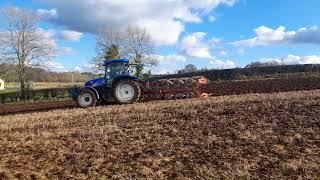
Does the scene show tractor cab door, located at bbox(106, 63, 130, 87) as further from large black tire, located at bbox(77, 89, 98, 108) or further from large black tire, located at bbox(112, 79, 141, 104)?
large black tire, located at bbox(77, 89, 98, 108)

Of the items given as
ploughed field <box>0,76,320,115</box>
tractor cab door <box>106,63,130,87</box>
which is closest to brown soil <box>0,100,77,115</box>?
ploughed field <box>0,76,320,115</box>

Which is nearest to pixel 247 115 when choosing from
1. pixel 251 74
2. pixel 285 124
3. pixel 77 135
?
pixel 285 124

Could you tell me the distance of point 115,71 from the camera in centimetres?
2253

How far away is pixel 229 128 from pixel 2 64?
42306 millimetres

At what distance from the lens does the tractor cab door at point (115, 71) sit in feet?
73.6

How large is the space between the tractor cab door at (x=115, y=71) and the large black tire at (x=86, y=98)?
90cm

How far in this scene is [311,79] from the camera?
1204 inches

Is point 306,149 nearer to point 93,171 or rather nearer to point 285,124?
point 285,124

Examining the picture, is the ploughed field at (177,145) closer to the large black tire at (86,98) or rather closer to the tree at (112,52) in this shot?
the large black tire at (86,98)

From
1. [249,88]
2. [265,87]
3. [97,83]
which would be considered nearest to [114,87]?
[97,83]

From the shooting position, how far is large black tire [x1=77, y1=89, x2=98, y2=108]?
73.3 ft

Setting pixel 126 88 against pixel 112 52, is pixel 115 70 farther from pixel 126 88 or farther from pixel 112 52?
pixel 112 52

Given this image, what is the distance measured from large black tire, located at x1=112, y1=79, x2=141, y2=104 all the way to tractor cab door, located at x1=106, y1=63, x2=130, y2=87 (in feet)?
1.59

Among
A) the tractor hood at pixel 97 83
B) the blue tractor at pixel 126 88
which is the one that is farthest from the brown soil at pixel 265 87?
the tractor hood at pixel 97 83
